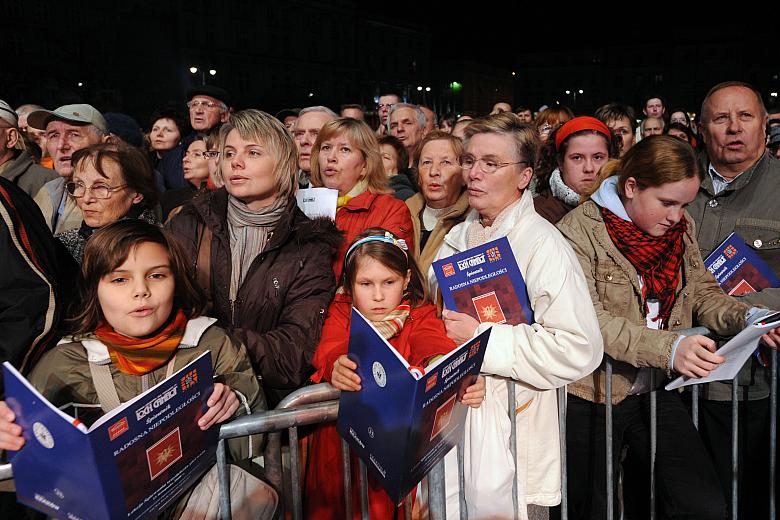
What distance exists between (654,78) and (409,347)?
8641cm

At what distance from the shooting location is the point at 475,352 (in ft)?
6.91

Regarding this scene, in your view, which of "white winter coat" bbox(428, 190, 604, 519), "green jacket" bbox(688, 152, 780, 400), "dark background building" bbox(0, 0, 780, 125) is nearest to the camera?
"white winter coat" bbox(428, 190, 604, 519)

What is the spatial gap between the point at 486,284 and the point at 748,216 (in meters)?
2.06

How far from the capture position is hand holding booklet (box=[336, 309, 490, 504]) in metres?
1.90

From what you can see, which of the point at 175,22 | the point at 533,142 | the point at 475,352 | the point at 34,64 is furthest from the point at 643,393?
the point at 175,22

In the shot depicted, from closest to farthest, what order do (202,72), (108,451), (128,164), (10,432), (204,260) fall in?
(108,451) < (10,432) < (204,260) < (128,164) < (202,72)

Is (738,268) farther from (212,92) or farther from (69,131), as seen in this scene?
(212,92)

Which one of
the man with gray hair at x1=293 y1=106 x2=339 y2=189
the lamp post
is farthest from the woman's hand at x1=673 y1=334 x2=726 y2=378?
the lamp post

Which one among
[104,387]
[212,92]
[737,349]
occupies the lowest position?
[737,349]

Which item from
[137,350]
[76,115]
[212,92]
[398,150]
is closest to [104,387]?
[137,350]

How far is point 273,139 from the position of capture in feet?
10.9

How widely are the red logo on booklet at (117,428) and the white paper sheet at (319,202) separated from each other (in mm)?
2493

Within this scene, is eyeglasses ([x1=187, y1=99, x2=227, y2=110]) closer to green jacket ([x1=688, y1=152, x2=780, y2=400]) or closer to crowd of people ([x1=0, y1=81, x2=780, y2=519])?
crowd of people ([x1=0, y1=81, x2=780, y2=519])

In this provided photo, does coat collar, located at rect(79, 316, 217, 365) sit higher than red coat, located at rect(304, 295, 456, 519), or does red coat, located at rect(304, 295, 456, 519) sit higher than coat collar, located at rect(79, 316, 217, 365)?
coat collar, located at rect(79, 316, 217, 365)
